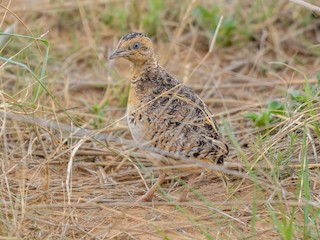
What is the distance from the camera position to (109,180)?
17.0 ft

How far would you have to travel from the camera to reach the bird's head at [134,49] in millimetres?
4980

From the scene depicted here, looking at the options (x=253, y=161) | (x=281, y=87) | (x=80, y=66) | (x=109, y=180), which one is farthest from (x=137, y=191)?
(x=80, y=66)

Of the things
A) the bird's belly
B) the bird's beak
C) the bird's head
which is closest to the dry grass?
the bird's belly

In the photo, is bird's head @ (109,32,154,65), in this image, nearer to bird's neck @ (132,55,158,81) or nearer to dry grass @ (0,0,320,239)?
bird's neck @ (132,55,158,81)

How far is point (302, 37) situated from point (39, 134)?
12.3ft

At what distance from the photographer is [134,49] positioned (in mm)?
4996

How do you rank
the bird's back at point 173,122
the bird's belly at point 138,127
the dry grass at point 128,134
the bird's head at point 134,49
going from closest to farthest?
1. the dry grass at point 128,134
2. the bird's back at point 173,122
3. the bird's belly at point 138,127
4. the bird's head at point 134,49

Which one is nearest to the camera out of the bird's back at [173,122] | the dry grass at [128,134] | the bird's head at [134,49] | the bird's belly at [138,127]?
the dry grass at [128,134]

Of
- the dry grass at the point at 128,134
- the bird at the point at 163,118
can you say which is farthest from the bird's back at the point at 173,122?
the dry grass at the point at 128,134

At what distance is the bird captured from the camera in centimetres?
449

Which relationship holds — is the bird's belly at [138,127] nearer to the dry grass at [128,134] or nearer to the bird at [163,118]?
the bird at [163,118]

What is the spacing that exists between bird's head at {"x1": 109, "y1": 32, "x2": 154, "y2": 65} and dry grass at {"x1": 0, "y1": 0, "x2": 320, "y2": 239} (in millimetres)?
376

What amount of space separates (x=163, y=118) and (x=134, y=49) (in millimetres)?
666

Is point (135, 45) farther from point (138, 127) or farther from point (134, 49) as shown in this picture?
point (138, 127)
